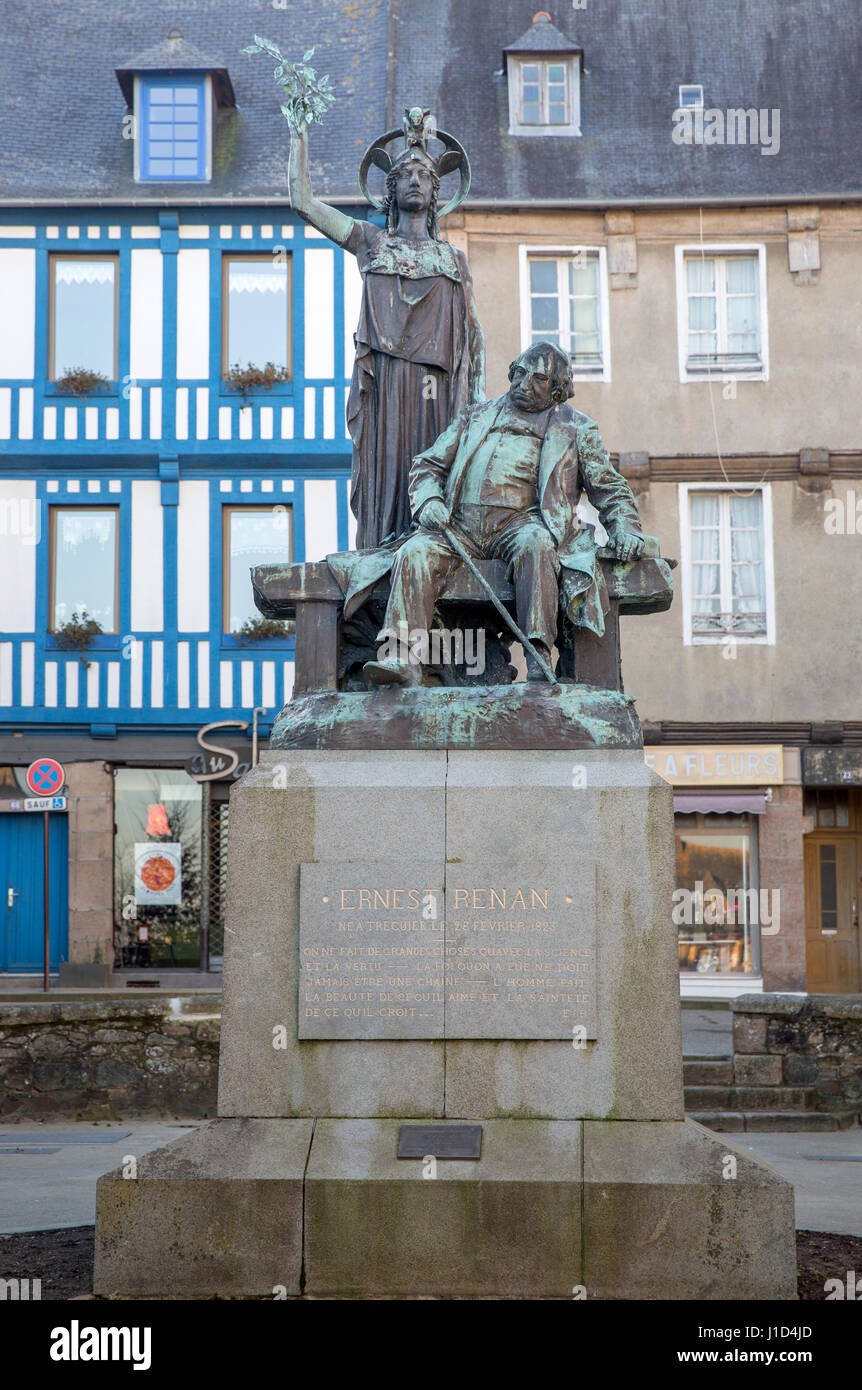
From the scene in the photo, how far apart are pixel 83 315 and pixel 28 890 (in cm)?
730

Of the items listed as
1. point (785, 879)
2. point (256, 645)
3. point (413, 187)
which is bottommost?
point (785, 879)

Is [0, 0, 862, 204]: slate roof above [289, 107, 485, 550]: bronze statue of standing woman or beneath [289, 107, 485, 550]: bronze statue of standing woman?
above

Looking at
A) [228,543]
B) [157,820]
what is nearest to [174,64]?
[228,543]

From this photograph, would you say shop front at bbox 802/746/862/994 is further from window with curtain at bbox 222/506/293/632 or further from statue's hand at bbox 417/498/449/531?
statue's hand at bbox 417/498/449/531

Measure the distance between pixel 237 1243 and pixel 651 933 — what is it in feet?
5.66

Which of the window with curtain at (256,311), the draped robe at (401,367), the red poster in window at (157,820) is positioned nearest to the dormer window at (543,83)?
the window with curtain at (256,311)

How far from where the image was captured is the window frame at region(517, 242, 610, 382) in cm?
2023

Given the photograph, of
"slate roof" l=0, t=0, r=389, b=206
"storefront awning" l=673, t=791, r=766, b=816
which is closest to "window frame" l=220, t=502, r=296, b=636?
"slate roof" l=0, t=0, r=389, b=206

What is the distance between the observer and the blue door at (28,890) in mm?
20000

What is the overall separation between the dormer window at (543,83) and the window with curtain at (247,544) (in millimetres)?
5893

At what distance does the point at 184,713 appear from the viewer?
65.3 feet

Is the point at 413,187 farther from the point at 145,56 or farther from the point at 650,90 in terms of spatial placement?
the point at 650,90

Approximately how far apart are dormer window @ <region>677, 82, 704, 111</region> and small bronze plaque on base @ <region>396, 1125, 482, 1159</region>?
1821 cm

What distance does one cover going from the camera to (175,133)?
20594 mm
